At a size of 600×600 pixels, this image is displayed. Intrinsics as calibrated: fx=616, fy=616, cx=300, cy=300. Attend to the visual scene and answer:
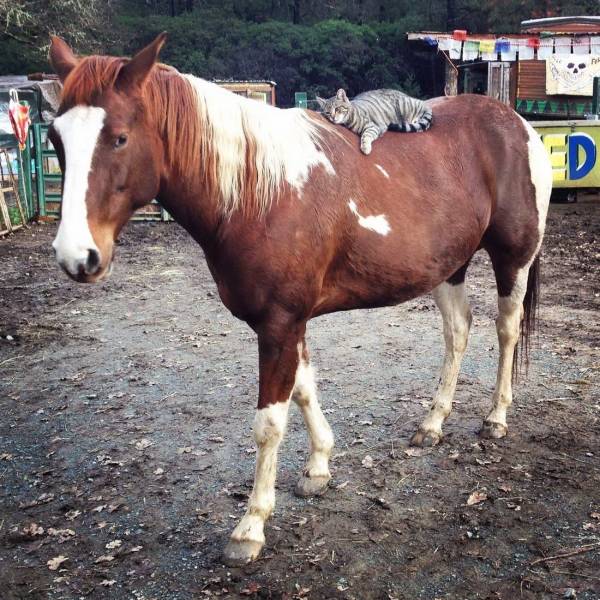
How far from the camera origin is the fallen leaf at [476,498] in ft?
9.95

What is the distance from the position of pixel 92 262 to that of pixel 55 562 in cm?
147

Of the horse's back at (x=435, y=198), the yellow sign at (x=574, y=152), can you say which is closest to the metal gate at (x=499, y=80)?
the yellow sign at (x=574, y=152)

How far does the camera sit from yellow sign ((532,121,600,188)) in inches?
402

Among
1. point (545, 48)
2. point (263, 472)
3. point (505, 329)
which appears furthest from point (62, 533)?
point (545, 48)

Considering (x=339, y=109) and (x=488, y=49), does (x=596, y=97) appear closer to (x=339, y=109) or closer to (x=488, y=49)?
(x=488, y=49)

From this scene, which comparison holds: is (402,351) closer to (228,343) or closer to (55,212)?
(228,343)

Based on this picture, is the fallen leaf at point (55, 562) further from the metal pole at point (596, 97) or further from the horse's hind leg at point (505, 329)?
the metal pole at point (596, 97)

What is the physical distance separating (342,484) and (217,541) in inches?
29.4

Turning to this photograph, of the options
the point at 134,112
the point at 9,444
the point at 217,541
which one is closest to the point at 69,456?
the point at 9,444

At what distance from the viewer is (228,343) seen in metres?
5.35

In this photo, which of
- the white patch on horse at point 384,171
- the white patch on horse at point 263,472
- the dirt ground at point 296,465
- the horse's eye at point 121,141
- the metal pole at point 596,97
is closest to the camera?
the horse's eye at point 121,141

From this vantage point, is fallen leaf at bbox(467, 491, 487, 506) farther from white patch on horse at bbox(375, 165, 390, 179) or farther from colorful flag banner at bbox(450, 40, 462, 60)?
colorful flag banner at bbox(450, 40, 462, 60)

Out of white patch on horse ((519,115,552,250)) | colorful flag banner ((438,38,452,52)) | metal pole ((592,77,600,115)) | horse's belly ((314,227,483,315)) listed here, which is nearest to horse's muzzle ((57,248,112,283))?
horse's belly ((314,227,483,315))

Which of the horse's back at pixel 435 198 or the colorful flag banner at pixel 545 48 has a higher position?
the colorful flag banner at pixel 545 48
